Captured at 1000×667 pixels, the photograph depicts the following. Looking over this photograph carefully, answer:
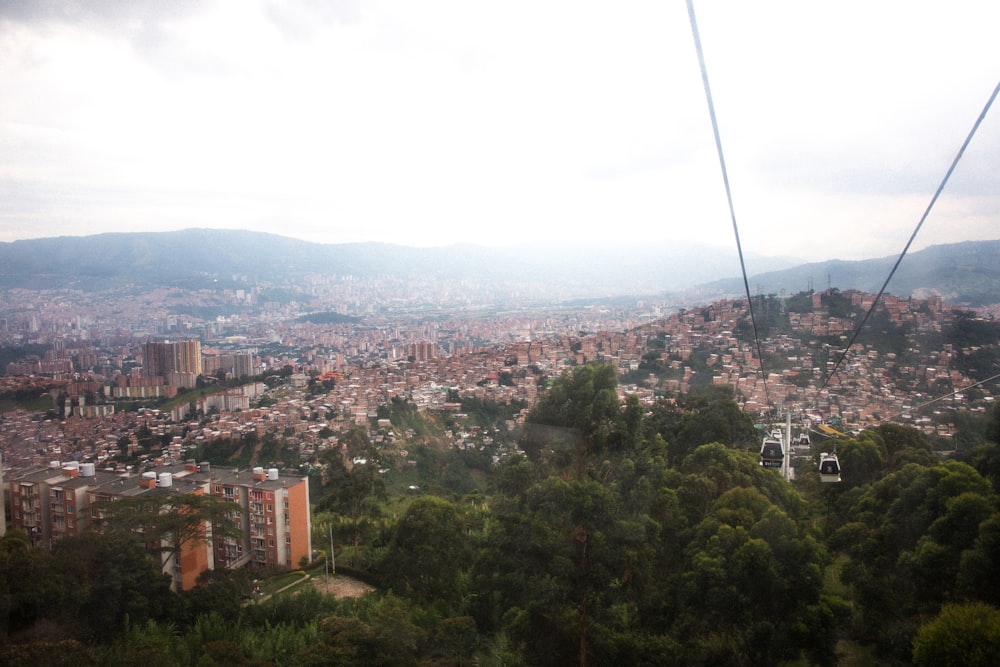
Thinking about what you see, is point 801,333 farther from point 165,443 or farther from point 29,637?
point 29,637

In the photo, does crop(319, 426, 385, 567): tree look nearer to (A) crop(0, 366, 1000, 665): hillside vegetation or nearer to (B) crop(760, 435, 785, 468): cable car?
(A) crop(0, 366, 1000, 665): hillside vegetation

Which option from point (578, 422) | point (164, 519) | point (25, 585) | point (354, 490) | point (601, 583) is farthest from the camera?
point (354, 490)

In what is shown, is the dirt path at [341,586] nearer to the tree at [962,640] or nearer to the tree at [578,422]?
the tree at [578,422]

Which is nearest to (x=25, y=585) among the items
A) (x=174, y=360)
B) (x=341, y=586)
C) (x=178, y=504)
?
(x=178, y=504)

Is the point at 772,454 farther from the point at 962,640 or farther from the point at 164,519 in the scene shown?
the point at 164,519

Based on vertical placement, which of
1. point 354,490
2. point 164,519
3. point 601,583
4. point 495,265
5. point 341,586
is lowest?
point 341,586
